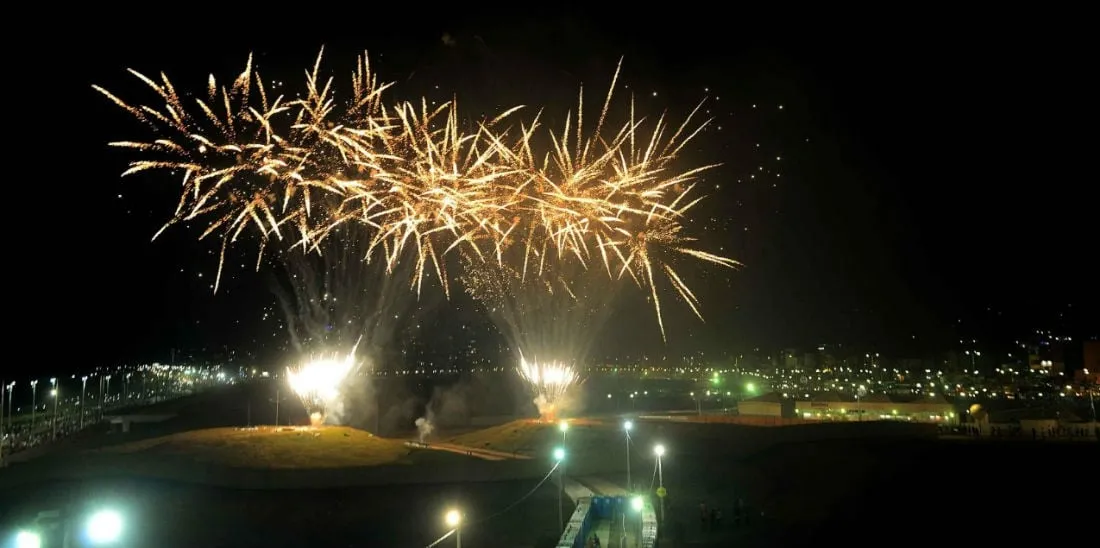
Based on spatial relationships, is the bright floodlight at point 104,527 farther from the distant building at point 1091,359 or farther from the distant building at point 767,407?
the distant building at point 1091,359

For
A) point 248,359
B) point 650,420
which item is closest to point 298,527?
point 650,420

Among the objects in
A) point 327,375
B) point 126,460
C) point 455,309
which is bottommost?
point 126,460

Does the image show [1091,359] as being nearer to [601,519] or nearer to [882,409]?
[882,409]

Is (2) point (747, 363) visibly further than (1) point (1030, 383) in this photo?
Yes

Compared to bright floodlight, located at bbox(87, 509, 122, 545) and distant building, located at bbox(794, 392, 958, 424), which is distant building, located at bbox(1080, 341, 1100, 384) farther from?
bright floodlight, located at bbox(87, 509, 122, 545)

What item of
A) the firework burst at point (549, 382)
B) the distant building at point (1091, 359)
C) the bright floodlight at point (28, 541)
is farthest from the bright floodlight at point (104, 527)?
the distant building at point (1091, 359)

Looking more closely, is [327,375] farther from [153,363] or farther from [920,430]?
[153,363]
